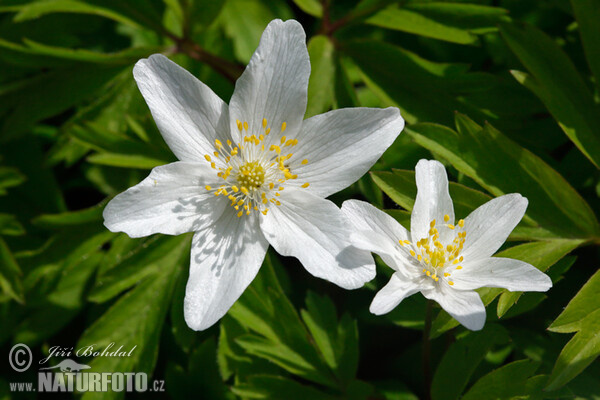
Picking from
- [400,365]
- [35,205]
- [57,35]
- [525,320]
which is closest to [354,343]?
[400,365]

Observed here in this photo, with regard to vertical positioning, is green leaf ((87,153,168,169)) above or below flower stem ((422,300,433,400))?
above

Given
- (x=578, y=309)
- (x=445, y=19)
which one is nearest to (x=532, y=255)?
(x=578, y=309)

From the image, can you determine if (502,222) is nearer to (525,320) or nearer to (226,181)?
(525,320)

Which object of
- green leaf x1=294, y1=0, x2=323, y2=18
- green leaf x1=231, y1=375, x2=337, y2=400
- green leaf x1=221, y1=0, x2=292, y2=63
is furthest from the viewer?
green leaf x1=221, y1=0, x2=292, y2=63

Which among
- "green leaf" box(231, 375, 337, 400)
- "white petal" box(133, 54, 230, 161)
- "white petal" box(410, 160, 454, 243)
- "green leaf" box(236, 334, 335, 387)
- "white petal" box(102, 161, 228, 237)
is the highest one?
"white petal" box(133, 54, 230, 161)

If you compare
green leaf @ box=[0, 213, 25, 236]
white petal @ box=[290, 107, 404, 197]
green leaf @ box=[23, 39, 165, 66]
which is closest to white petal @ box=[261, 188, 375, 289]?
white petal @ box=[290, 107, 404, 197]

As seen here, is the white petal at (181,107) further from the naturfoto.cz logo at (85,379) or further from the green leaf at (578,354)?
the green leaf at (578,354)

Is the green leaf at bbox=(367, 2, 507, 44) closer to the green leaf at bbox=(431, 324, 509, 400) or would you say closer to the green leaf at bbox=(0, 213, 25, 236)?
the green leaf at bbox=(431, 324, 509, 400)
